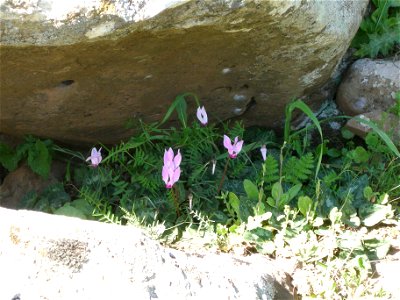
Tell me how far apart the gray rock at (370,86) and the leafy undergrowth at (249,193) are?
6.9 inches

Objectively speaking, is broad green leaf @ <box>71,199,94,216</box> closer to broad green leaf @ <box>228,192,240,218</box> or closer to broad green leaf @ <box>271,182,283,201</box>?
broad green leaf @ <box>228,192,240,218</box>

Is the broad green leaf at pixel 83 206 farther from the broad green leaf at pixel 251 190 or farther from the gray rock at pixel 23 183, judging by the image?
the broad green leaf at pixel 251 190

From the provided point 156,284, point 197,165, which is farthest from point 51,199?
point 156,284

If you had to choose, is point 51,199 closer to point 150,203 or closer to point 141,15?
point 150,203

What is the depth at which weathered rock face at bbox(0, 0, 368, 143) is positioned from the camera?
2.01 metres

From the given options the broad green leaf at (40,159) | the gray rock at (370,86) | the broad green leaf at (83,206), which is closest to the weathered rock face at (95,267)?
the broad green leaf at (83,206)

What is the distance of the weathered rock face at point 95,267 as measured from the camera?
166 cm

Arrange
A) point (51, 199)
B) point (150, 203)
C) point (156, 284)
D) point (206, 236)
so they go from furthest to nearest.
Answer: point (51, 199), point (150, 203), point (206, 236), point (156, 284)

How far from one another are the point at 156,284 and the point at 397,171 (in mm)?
1402

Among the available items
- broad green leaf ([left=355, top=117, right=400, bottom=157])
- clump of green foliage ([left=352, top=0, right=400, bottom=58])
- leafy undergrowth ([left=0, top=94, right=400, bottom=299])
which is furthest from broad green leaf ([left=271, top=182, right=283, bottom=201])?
clump of green foliage ([left=352, top=0, right=400, bottom=58])

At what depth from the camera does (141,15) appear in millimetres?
2016

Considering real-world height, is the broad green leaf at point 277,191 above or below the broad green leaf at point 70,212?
below

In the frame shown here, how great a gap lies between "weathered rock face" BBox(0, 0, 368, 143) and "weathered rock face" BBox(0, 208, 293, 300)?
59 centimetres

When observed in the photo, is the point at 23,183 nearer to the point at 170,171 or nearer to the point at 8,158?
the point at 8,158
